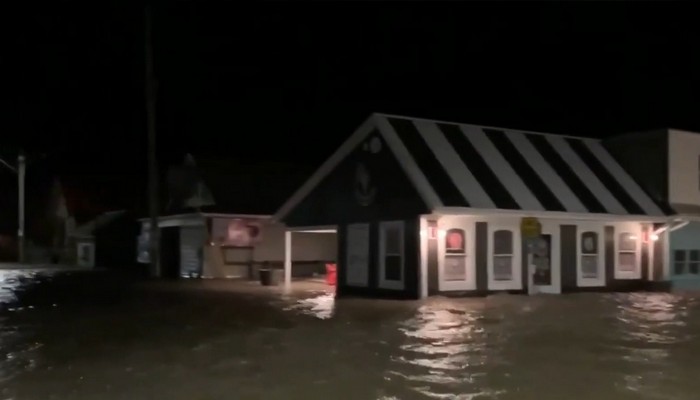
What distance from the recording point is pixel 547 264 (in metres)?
21.4

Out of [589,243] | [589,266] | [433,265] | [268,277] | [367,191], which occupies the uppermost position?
[367,191]

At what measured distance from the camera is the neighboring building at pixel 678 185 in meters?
23.5

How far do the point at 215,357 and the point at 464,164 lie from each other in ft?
38.8

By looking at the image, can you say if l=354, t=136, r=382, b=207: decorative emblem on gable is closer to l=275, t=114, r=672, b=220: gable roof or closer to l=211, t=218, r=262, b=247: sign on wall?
l=275, t=114, r=672, b=220: gable roof

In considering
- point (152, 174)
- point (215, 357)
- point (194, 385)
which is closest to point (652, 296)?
point (215, 357)

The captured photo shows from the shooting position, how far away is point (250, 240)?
29672 mm

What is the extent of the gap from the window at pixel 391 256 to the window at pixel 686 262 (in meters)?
9.12

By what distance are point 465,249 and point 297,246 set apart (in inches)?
457

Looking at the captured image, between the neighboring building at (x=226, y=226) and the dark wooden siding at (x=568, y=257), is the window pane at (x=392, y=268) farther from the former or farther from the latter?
the neighboring building at (x=226, y=226)

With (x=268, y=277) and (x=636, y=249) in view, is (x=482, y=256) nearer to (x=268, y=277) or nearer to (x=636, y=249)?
(x=636, y=249)

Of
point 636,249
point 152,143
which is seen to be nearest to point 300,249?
point 152,143

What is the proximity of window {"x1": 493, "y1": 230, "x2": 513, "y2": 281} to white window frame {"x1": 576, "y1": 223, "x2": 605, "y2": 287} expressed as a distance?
2314mm

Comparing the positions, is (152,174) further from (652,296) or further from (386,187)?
(652,296)

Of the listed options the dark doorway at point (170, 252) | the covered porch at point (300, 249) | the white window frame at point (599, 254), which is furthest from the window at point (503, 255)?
the dark doorway at point (170, 252)
